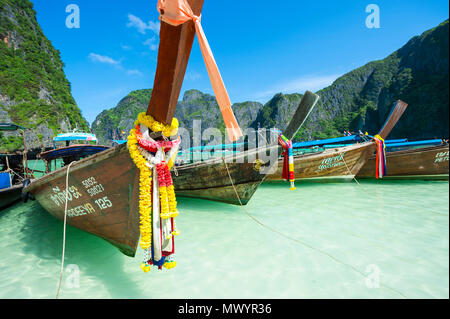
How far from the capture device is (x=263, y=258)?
11.9 feet

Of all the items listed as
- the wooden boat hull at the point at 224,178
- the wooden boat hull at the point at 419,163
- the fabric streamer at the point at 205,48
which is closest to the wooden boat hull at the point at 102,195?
the fabric streamer at the point at 205,48

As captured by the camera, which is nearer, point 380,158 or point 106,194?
point 106,194

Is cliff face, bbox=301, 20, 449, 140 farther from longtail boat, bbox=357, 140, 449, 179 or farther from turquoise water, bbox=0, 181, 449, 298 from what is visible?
turquoise water, bbox=0, 181, 449, 298

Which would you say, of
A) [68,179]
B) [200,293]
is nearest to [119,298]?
[200,293]

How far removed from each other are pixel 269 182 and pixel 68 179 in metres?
8.49

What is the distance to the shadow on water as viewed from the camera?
312 centimetres

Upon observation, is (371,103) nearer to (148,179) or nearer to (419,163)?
(419,163)

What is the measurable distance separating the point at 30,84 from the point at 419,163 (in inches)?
2392

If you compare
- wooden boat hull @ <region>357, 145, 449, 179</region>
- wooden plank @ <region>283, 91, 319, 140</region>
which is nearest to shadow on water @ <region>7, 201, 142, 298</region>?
wooden plank @ <region>283, 91, 319, 140</region>

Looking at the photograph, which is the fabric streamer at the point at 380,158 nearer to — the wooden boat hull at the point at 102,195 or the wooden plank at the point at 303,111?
the wooden plank at the point at 303,111

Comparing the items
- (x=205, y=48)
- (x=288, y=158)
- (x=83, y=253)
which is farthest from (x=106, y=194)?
(x=288, y=158)

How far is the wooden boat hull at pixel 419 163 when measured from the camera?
820cm

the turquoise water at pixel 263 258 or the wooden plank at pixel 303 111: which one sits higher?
the wooden plank at pixel 303 111

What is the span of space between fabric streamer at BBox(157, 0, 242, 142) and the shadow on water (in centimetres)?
269
